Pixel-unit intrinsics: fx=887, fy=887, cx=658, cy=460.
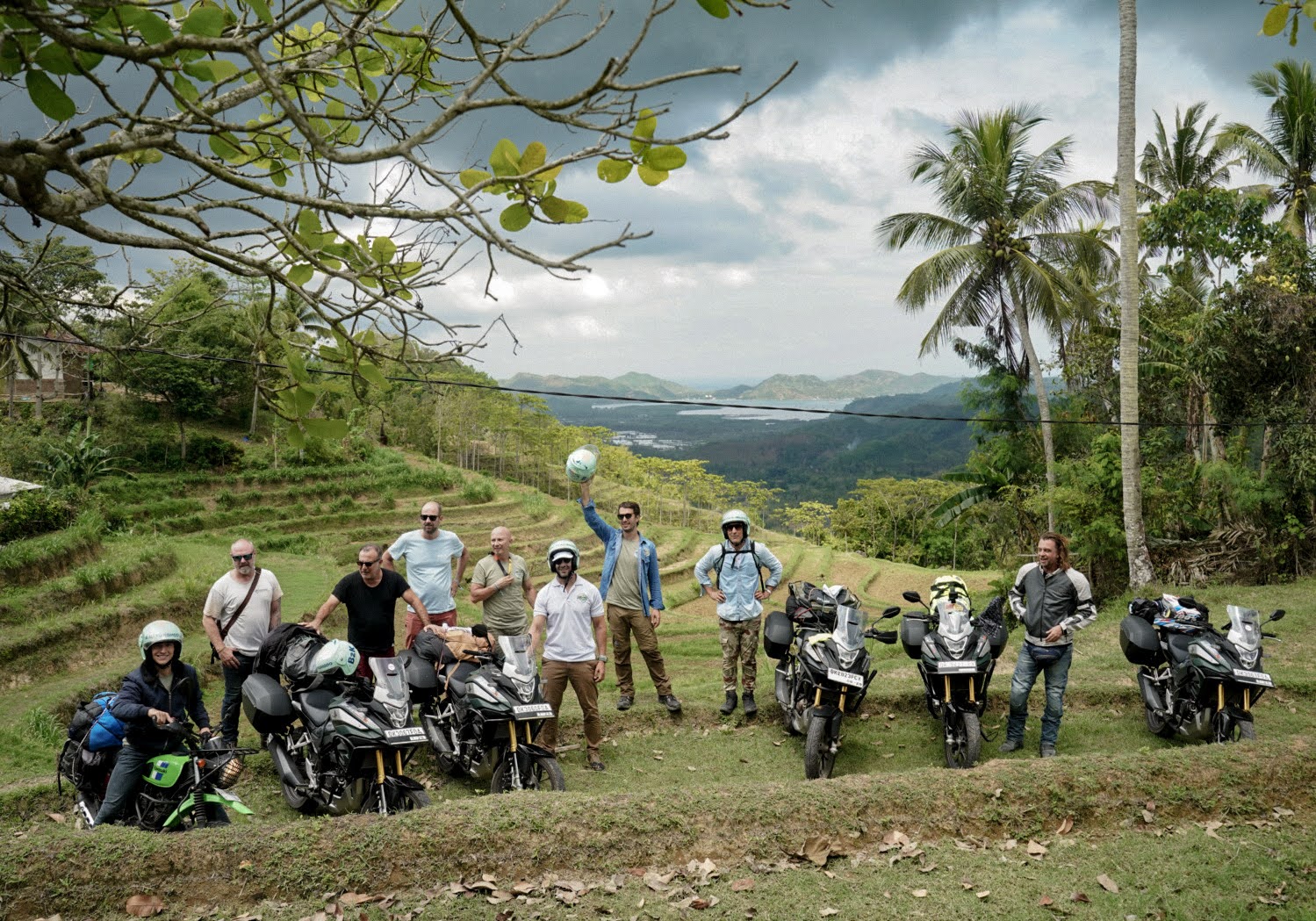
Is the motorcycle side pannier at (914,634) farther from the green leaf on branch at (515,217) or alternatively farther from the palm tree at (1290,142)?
the palm tree at (1290,142)

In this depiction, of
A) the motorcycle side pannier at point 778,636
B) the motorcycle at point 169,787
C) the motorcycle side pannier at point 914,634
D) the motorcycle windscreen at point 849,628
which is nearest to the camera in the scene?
the motorcycle at point 169,787

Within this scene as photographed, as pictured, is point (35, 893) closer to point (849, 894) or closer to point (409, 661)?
point (409, 661)

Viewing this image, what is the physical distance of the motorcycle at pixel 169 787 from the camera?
4.78 m

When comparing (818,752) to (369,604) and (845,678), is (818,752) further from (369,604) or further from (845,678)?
(369,604)

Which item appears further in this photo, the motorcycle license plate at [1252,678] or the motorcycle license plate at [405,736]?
the motorcycle license plate at [1252,678]

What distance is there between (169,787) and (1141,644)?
6344mm

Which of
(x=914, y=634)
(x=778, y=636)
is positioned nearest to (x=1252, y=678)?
(x=914, y=634)

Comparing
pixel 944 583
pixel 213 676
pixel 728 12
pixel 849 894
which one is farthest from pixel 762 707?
pixel 213 676

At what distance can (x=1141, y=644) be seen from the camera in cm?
639

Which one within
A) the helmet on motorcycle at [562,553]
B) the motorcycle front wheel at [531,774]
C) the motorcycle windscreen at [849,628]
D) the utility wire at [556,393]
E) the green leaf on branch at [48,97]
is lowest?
the motorcycle front wheel at [531,774]

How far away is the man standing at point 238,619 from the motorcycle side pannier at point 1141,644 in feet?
20.2

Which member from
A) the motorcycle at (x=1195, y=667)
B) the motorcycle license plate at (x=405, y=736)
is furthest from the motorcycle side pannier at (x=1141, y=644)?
the motorcycle license plate at (x=405, y=736)

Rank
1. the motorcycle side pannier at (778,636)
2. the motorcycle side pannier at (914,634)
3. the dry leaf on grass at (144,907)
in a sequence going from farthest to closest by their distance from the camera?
the motorcycle side pannier at (778,636) < the motorcycle side pannier at (914,634) < the dry leaf on grass at (144,907)

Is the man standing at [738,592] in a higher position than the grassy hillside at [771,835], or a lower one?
higher
